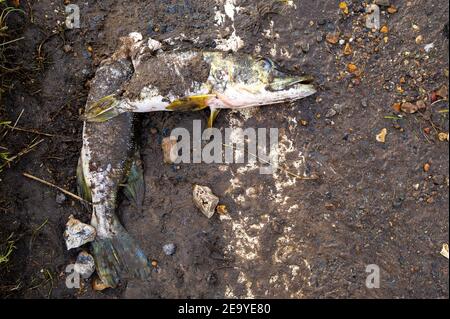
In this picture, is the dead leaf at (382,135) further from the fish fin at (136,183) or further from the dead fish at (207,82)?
the fish fin at (136,183)

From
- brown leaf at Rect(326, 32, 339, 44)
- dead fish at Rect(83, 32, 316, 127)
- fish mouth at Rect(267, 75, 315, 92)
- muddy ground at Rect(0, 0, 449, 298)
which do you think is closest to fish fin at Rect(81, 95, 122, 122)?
dead fish at Rect(83, 32, 316, 127)

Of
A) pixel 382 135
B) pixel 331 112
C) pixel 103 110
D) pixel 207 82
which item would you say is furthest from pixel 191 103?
pixel 382 135

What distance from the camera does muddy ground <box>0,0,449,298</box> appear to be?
4.37 metres

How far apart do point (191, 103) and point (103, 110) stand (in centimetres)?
82

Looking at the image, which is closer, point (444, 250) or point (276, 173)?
point (444, 250)

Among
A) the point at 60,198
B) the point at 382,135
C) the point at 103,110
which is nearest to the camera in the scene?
the point at 103,110

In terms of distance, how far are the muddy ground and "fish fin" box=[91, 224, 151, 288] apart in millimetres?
114

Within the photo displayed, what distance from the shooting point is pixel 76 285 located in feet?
15.4

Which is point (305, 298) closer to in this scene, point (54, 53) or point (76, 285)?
point (76, 285)

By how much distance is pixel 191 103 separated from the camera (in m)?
4.22

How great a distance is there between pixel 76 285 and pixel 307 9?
140 inches

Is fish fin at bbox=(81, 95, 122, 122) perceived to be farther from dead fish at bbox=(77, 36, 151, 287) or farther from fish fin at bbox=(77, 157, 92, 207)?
fish fin at bbox=(77, 157, 92, 207)

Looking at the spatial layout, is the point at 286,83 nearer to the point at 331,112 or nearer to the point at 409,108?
the point at 331,112
